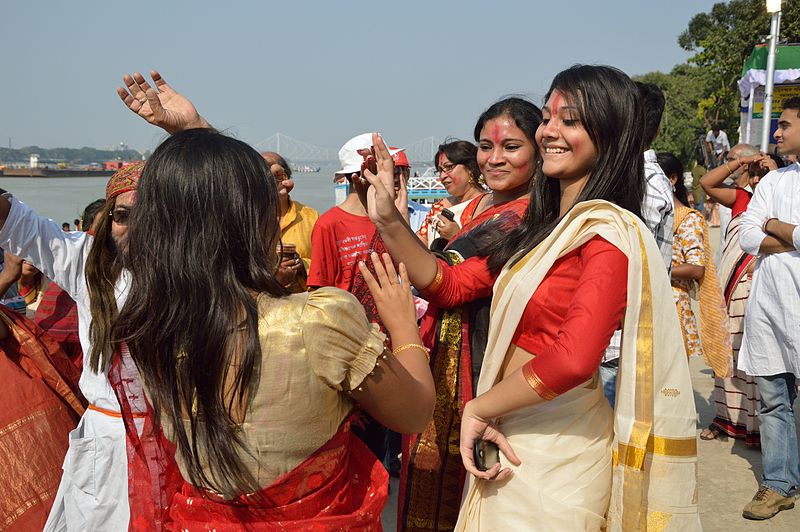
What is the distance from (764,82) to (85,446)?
468 inches

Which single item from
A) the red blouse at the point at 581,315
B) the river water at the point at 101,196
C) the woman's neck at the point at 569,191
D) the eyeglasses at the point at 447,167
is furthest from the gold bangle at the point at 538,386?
the eyeglasses at the point at 447,167

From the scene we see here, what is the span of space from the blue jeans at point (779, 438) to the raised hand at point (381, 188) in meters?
2.74

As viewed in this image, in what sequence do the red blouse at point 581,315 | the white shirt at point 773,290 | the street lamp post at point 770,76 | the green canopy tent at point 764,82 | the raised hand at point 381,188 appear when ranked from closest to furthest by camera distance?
the red blouse at point 581,315 < the raised hand at point 381,188 < the white shirt at point 773,290 < the street lamp post at point 770,76 < the green canopy tent at point 764,82

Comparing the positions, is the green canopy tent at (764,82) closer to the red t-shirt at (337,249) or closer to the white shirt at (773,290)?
the white shirt at (773,290)

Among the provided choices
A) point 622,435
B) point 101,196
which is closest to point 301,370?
point 622,435

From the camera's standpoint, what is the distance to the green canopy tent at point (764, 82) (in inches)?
437

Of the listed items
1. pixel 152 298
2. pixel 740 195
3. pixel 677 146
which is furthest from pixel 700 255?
pixel 677 146

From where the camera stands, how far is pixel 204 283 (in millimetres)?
1462

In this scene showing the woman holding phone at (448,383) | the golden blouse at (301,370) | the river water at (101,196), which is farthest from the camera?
the river water at (101,196)

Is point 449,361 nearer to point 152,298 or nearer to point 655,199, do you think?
point 152,298

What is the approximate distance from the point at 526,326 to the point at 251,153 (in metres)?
0.91

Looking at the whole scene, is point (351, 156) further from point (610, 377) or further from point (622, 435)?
point (622, 435)

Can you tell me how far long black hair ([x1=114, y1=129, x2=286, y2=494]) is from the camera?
4.78 ft

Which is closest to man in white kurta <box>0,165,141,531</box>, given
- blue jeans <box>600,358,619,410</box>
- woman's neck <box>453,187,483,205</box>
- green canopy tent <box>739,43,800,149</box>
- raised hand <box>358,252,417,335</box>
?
raised hand <box>358,252,417,335</box>
